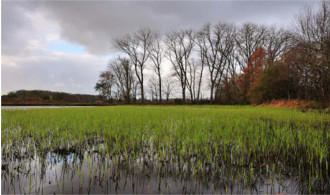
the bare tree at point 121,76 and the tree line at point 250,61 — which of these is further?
the bare tree at point 121,76

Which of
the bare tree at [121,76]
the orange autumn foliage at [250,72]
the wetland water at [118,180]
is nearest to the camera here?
the wetland water at [118,180]

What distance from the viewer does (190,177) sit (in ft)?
6.86

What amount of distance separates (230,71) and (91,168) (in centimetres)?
3307

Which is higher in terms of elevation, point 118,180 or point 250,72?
point 250,72

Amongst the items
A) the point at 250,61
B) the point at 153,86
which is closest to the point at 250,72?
the point at 250,61

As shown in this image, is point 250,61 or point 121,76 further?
point 121,76

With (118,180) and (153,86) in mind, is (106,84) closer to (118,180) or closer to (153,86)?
(153,86)

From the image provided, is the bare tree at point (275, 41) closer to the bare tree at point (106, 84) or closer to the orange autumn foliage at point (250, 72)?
the orange autumn foliage at point (250, 72)

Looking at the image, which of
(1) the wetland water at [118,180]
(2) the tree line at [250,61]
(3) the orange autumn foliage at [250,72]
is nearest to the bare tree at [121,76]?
(2) the tree line at [250,61]

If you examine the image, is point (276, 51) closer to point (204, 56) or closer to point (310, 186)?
point (204, 56)

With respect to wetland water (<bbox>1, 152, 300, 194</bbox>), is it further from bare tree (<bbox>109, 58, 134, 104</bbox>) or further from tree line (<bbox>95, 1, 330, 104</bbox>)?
bare tree (<bbox>109, 58, 134, 104</bbox>)

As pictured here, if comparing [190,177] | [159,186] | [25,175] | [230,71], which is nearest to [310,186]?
[190,177]

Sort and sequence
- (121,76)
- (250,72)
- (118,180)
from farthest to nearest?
(121,76) < (250,72) < (118,180)

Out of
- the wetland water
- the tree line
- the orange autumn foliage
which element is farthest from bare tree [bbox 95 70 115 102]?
the wetland water
